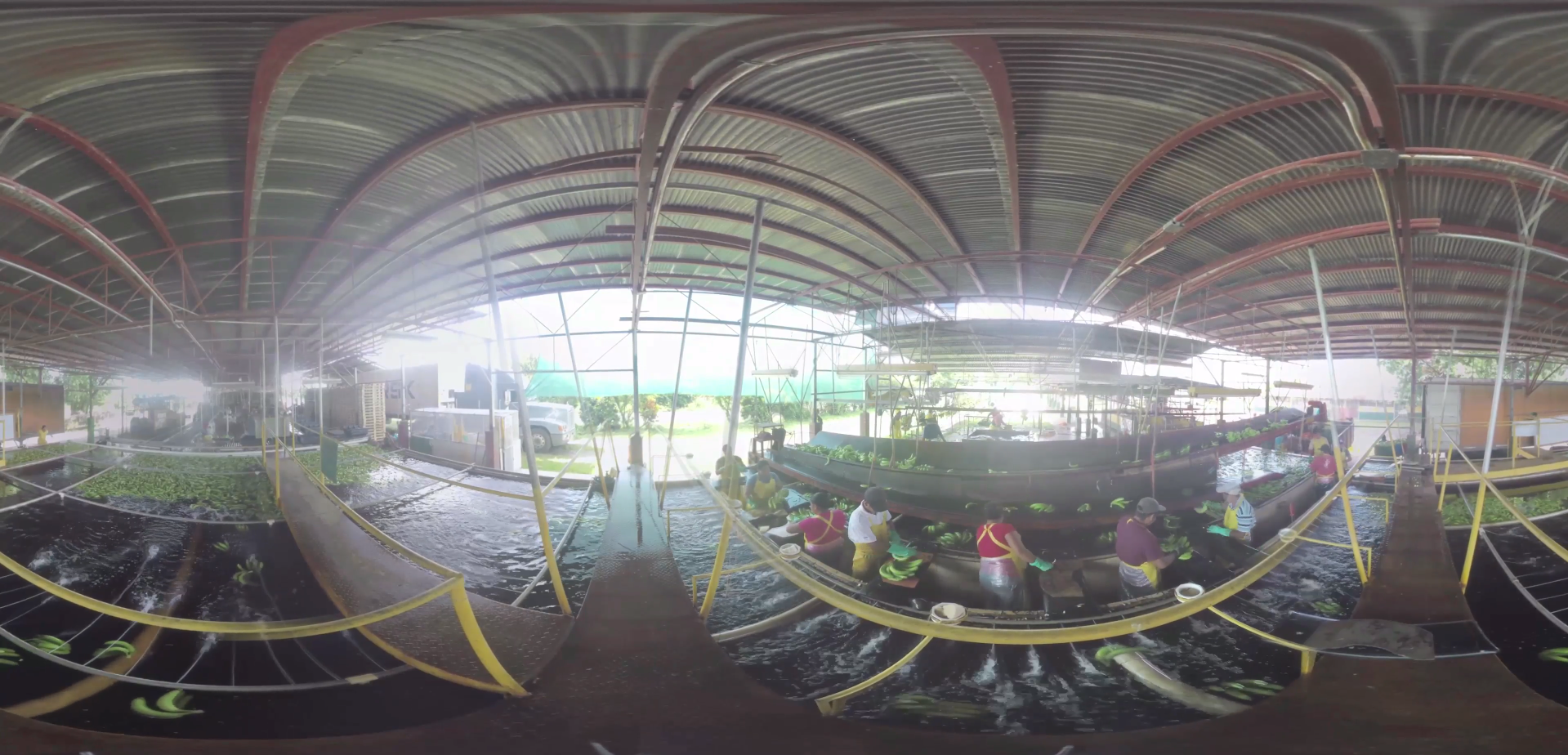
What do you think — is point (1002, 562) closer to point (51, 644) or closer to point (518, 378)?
point (518, 378)

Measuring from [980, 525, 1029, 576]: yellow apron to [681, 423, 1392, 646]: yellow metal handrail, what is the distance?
0.11m

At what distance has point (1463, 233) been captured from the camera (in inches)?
38.2

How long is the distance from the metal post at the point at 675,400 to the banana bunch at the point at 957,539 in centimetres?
67

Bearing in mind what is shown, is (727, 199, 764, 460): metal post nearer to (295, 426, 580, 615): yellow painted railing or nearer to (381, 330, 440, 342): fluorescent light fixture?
(295, 426, 580, 615): yellow painted railing

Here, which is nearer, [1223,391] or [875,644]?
[875,644]

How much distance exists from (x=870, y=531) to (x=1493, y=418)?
4.88 feet

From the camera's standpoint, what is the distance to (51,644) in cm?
93

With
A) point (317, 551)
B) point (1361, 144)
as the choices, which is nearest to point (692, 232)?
point (317, 551)

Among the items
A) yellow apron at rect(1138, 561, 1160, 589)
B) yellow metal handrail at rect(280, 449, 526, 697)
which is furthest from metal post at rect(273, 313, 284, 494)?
yellow apron at rect(1138, 561, 1160, 589)

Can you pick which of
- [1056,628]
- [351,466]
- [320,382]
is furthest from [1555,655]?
[320,382]

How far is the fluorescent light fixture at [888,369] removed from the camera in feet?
3.52

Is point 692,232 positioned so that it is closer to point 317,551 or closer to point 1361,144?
point 317,551

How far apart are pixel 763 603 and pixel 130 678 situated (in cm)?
122

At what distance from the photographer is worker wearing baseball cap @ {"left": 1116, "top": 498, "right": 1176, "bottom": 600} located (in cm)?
88
